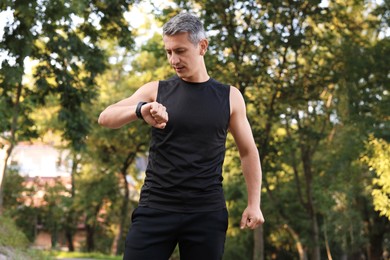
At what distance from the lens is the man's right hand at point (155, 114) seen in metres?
2.63

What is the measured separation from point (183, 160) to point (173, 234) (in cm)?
35

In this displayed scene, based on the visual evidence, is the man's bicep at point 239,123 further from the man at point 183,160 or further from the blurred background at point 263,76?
the blurred background at point 263,76

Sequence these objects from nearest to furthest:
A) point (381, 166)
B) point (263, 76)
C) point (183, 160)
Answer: point (183, 160) → point (381, 166) → point (263, 76)

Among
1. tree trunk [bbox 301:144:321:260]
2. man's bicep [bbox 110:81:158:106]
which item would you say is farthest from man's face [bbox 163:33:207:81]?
tree trunk [bbox 301:144:321:260]

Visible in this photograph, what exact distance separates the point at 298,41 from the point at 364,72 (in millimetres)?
2007

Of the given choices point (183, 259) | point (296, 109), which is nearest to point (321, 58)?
point (296, 109)

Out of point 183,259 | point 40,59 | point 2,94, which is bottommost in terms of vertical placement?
point 183,259

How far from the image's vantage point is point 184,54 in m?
2.89

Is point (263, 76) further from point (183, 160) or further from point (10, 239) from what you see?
point (183, 160)

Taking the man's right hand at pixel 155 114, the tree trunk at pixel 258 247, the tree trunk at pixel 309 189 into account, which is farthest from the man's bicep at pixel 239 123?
the tree trunk at pixel 309 189

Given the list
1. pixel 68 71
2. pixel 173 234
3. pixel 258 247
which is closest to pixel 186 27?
pixel 173 234

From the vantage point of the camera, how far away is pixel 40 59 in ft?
50.1

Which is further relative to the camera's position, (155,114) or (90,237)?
(90,237)

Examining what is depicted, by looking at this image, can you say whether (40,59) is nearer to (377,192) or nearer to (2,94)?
(2,94)
